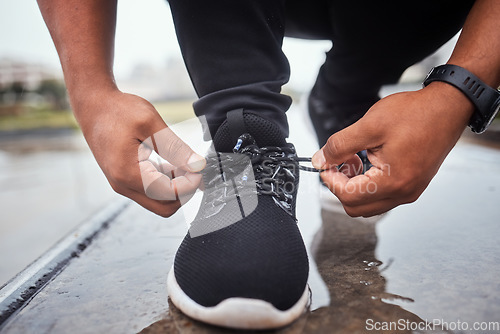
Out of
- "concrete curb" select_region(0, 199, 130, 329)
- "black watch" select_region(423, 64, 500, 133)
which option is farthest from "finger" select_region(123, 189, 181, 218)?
"black watch" select_region(423, 64, 500, 133)

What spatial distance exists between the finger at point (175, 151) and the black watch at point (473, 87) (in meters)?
0.39

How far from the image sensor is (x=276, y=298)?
0.48 metres

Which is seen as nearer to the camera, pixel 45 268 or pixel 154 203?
pixel 154 203

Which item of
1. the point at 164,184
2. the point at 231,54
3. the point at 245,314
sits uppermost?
the point at 231,54

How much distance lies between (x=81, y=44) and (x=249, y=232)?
442 mm

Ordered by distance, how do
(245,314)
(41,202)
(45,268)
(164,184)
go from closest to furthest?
(245,314)
(164,184)
(45,268)
(41,202)

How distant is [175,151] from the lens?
0.59 m

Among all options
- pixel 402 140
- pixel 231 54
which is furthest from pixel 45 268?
pixel 402 140

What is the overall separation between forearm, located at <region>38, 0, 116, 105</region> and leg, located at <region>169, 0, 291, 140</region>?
15 cm

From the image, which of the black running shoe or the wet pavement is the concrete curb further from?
the black running shoe

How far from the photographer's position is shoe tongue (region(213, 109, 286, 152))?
→ 62 centimetres

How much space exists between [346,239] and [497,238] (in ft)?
1.04

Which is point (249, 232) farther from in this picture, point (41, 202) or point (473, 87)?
point (41, 202)

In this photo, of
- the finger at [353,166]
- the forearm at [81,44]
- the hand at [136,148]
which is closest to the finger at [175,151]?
the hand at [136,148]
